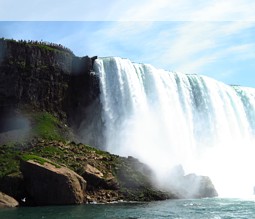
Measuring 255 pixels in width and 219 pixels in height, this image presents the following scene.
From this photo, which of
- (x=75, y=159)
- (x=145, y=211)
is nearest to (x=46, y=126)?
(x=75, y=159)

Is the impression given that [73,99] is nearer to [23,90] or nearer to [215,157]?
[23,90]

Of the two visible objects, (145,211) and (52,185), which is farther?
(52,185)

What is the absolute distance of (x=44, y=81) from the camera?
8250cm

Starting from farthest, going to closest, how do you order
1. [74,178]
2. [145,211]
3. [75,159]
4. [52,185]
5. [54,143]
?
[54,143], [75,159], [74,178], [52,185], [145,211]

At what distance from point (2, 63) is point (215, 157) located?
41219 millimetres

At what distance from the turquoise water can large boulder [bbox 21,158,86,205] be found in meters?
2.92

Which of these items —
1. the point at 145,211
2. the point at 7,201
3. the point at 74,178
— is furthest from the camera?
the point at 74,178

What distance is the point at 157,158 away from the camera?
254 feet

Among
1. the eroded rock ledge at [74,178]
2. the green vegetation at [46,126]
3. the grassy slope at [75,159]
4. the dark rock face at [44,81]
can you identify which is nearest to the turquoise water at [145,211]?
the eroded rock ledge at [74,178]

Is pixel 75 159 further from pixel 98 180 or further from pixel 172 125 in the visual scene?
pixel 172 125

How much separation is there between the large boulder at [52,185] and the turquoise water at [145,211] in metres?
2.92

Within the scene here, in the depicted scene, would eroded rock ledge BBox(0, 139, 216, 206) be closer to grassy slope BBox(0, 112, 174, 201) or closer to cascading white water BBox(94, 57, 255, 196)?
grassy slope BBox(0, 112, 174, 201)

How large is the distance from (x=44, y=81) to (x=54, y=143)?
16.2 m

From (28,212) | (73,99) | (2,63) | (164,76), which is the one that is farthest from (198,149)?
(28,212)
